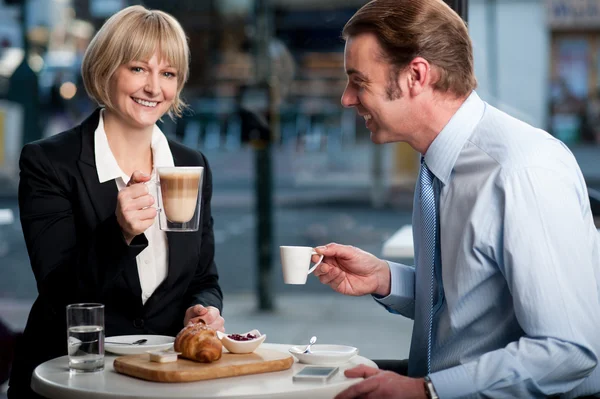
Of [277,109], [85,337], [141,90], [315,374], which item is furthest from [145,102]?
[277,109]

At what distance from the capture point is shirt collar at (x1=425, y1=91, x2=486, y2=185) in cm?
233

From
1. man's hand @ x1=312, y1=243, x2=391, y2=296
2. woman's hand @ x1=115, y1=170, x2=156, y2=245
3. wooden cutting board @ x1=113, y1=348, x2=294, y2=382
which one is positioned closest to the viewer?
wooden cutting board @ x1=113, y1=348, x2=294, y2=382

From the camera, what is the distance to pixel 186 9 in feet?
22.6

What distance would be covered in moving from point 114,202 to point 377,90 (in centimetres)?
97

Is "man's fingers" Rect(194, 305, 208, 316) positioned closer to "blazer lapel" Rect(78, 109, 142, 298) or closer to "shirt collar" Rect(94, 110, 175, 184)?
"blazer lapel" Rect(78, 109, 142, 298)

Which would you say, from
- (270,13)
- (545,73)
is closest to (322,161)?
(270,13)

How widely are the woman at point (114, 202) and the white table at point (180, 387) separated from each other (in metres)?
0.48

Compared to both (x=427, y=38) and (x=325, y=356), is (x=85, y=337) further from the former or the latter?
(x=427, y=38)

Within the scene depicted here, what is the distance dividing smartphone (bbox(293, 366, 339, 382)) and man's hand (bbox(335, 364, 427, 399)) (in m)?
0.09

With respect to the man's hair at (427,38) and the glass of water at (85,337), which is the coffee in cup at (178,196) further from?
the man's hair at (427,38)

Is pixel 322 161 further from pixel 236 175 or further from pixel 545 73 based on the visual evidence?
pixel 545 73

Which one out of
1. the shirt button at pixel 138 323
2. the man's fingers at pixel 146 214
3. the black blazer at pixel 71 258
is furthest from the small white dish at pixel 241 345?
the shirt button at pixel 138 323

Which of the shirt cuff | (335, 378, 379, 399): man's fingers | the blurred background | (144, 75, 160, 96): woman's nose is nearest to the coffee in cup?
(144, 75, 160, 96): woman's nose

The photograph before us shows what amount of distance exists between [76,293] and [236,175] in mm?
4382
